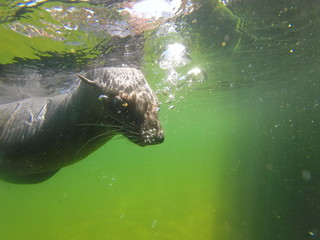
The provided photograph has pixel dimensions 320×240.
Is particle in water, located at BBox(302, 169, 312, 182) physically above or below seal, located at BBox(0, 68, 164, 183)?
below

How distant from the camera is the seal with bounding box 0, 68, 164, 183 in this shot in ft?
10.3

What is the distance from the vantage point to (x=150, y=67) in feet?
35.5

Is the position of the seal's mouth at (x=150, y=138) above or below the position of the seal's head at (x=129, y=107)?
below

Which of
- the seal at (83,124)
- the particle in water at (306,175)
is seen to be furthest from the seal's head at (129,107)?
the particle in water at (306,175)

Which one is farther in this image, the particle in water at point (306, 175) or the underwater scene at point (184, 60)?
the particle in water at point (306, 175)

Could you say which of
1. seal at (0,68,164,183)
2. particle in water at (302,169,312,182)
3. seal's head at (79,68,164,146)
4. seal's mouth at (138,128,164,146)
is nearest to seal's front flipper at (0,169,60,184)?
seal at (0,68,164,183)

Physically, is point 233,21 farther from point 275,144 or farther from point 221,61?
point 275,144

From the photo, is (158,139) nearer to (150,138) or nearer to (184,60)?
(150,138)

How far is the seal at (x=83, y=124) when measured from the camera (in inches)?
123

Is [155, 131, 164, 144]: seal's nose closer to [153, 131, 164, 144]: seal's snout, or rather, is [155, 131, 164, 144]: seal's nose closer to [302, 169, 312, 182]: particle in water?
[153, 131, 164, 144]: seal's snout

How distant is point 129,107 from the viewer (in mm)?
3164

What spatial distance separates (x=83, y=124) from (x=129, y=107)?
0.84 m

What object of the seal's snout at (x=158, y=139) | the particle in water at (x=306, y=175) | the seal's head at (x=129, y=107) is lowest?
the particle in water at (x=306, y=175)

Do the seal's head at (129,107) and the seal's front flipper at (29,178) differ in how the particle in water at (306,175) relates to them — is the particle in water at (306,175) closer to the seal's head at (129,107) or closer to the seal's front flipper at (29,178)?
the seal's head at (129,107)
